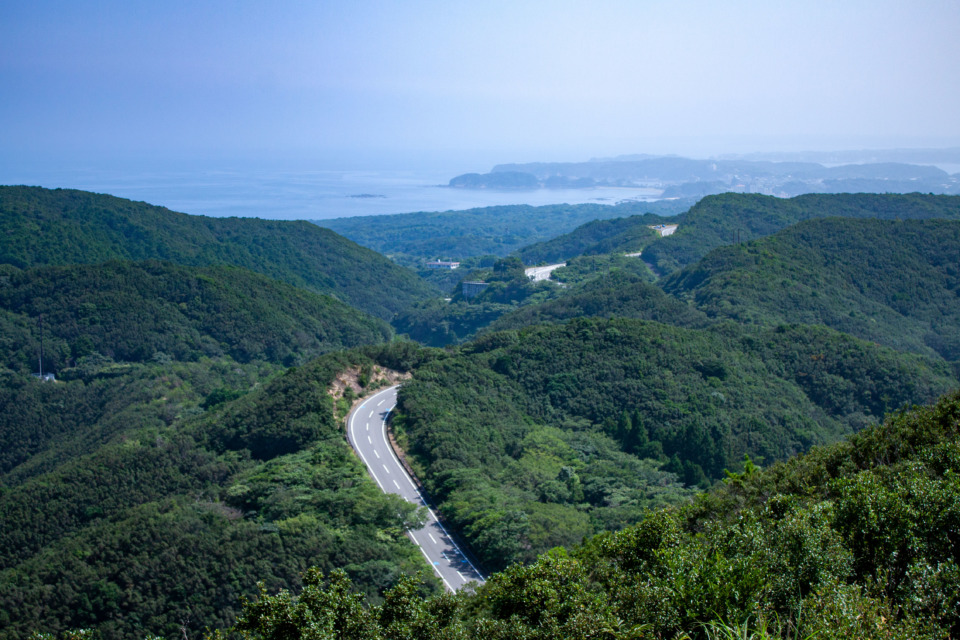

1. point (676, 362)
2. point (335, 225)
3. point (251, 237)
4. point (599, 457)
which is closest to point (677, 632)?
point (599, 457)

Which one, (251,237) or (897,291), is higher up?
(251,237)

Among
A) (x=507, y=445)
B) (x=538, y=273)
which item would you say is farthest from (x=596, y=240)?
(x=507, y=445)

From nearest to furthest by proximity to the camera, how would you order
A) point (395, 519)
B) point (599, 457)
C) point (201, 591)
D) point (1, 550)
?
point (201, 591) → point (395, 519) → point (1, 550) → point (599, 457)

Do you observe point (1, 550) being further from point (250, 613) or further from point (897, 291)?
point (897, 291)

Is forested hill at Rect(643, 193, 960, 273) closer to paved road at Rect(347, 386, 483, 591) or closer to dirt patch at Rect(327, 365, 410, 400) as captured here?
dirt patch at Rect(327, 365, 410, 400)

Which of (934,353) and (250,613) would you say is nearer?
(250,613)

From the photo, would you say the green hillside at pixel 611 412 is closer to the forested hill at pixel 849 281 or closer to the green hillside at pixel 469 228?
the forested hill at pixel 849 281

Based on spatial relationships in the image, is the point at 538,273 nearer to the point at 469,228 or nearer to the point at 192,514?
the point at 469,228

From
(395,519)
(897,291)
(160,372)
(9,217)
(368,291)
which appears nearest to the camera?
(395,519)
